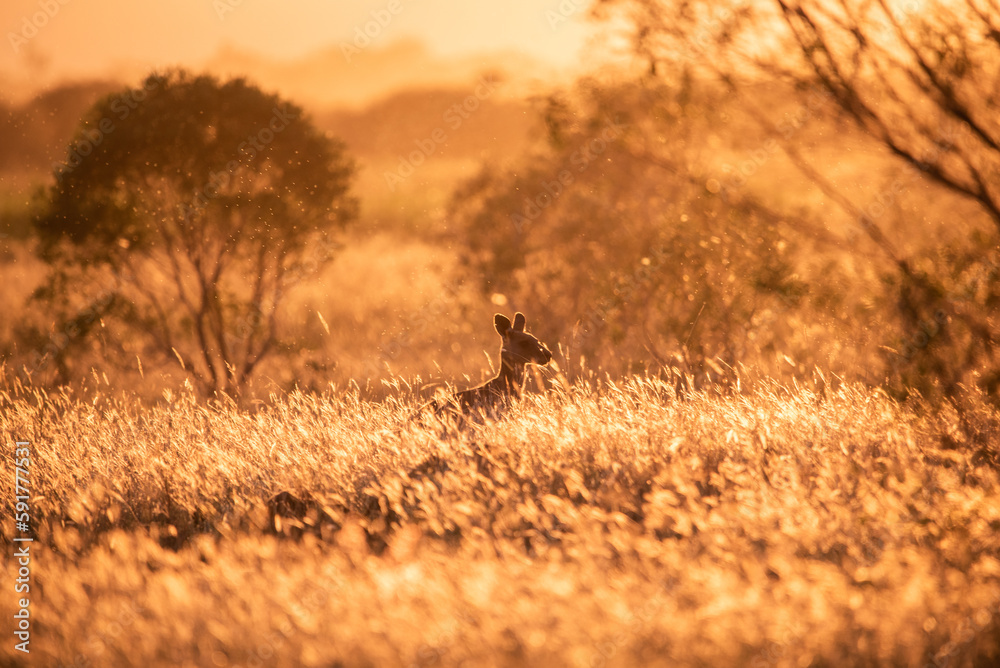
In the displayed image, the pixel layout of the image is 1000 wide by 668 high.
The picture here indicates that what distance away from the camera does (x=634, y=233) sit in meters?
12.8

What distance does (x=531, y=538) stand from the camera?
5.35m

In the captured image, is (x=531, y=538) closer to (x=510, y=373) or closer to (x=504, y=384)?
(x=504, y=384)

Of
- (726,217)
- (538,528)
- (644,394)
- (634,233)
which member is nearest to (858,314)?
(726,217)

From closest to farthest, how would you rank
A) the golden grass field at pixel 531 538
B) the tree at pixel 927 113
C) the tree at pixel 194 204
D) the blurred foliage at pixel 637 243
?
the golden grass field at pixel 531 538, the tree at pixel 927 113, the blurred foliage at pixel 637 243, the tree at pixel 194 204

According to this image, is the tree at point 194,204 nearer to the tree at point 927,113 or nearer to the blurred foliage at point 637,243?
the blurred foliage at point 637,243

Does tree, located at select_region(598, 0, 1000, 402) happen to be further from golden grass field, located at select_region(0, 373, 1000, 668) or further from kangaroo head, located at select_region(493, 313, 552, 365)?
kangaroo head, located at select_region(493, 313, 552, 365)

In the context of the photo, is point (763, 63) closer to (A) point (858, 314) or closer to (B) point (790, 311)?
(A) point (858, 314)

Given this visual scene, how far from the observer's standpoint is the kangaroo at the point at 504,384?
7108 millimetres

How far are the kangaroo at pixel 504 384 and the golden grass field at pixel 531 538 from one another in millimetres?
295

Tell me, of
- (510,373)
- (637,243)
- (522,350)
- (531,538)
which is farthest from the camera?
(637,243)

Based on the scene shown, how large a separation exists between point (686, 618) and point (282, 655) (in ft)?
6.22

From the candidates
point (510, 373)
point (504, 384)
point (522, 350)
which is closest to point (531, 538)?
point (504, 384)

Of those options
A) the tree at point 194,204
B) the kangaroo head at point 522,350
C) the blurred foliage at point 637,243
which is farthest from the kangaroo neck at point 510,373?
the tree at point 194,204

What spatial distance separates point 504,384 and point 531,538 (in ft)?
7.38
